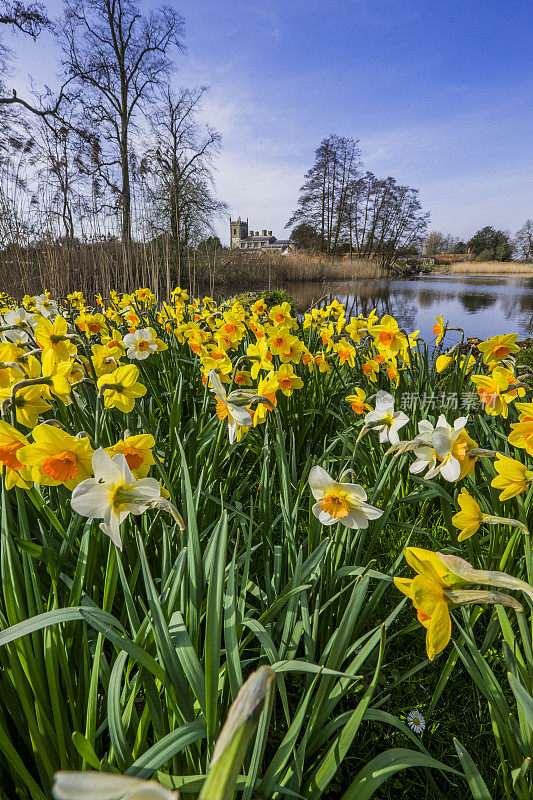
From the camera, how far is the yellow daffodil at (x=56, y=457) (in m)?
0.82

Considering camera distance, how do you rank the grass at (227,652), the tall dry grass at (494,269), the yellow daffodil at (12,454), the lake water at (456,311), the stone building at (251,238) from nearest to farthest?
the grass at (227,652), the yellow daffodil at (12,454), the lake water at (456,311), the tall dry grass at (494,269), the stone building at (251,238)

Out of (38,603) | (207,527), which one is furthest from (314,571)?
(38,603)

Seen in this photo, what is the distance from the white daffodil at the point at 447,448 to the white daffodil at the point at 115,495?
0.72m

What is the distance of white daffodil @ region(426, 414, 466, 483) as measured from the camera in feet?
3.42

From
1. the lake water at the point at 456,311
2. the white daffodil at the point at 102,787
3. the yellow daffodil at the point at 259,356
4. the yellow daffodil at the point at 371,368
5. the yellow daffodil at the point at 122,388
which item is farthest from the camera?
the lake water at the point at 456,311

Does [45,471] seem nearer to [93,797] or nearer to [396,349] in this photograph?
[93,797]

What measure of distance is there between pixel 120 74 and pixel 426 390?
15537mm

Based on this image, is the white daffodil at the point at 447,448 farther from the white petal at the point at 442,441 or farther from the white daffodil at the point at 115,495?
the white daffodil at the point at 115,495

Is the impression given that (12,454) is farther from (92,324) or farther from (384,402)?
(92,324)

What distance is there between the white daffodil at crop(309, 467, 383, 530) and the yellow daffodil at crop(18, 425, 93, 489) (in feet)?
1.76

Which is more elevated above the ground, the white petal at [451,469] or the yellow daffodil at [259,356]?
the yellow daffodil at [259,356]

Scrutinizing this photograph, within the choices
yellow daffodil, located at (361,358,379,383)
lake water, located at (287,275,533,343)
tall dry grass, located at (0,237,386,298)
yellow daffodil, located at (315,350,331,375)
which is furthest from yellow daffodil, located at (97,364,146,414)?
lake water, located at (287,275,533,343)

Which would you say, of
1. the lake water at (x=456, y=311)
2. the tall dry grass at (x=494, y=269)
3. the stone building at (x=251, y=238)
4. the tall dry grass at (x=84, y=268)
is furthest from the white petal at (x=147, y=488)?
the stone building at (x=251, y=238)

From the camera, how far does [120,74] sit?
499 inches
